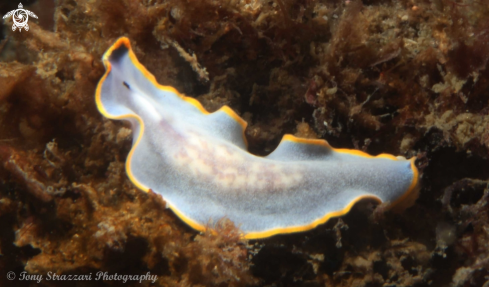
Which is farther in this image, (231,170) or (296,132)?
(296,132)

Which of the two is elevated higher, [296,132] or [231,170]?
[231,170]

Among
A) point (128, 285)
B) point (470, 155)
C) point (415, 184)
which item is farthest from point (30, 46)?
point (470, 155)

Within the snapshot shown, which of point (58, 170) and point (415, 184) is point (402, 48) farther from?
point (58, 170)

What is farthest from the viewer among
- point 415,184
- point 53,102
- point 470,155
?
point 53,102
